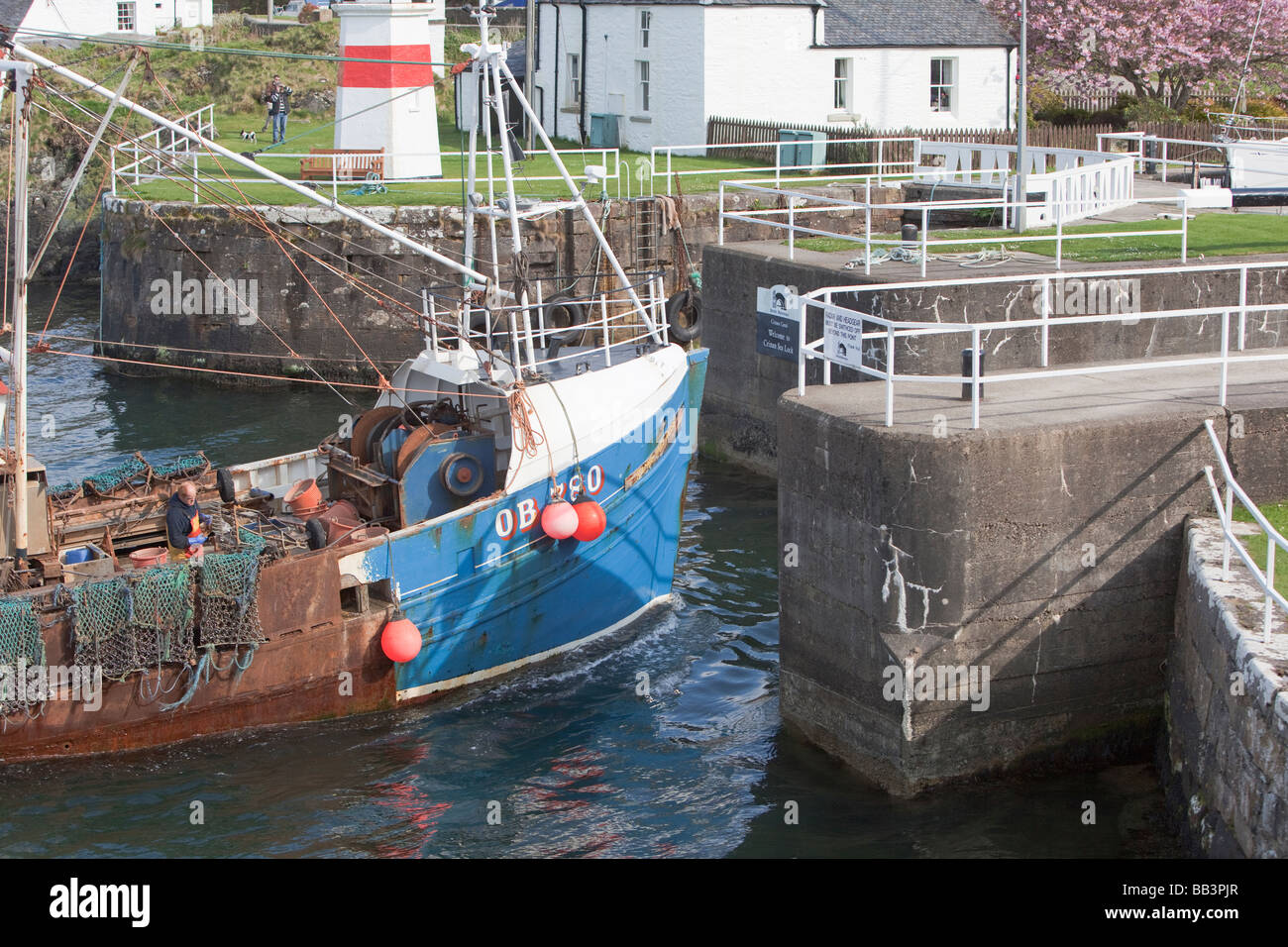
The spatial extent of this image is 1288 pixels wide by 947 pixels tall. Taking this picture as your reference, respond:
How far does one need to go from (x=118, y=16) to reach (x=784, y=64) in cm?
2868

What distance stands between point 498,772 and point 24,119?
7.10 m

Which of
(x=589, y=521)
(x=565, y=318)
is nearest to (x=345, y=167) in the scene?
(x=565, y=318)

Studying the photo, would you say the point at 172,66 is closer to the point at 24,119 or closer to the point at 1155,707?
the point at 24,119

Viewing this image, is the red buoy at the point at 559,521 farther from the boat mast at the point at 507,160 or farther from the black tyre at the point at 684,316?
the black tyre at the point at 684,316

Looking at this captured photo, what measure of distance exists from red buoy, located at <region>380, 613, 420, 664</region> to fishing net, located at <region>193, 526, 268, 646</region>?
1.14m

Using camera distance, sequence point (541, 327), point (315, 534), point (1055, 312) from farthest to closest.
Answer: point (1055, 312) < point (541, 327) < point (315, 534)

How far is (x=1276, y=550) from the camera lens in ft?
35.7

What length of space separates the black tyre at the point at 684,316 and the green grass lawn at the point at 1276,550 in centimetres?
737

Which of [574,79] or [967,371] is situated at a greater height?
[574,79]

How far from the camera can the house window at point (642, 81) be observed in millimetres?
37344

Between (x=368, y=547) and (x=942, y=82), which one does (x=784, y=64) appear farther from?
(x=368, y=547)

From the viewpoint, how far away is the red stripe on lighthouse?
29.6 meters

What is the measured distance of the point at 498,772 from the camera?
41.3 ft

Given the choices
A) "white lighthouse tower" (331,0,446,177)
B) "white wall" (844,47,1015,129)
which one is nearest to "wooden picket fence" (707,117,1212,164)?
"white wall" (844,47,1015,129)
